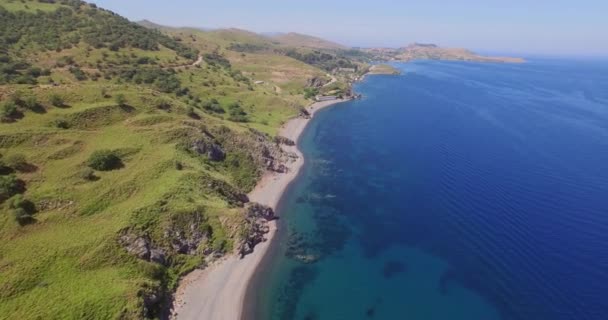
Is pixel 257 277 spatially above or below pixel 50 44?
below

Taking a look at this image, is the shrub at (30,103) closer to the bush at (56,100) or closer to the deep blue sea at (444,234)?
the bush at (56,100)

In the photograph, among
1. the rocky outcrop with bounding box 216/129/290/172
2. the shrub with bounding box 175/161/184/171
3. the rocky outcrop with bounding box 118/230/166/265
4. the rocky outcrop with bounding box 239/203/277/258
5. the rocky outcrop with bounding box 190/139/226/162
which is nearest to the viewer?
the rocky outcrop with bounding box 118/230/166/265

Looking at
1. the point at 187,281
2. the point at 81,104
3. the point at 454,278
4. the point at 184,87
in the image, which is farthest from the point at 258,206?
the point at 184,87

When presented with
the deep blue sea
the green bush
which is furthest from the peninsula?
the green bush

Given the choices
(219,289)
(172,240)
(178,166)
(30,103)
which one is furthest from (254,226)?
(30,103)

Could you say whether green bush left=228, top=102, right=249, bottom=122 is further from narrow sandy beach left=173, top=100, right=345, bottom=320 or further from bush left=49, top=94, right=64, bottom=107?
narrow sandy beach left=173, top=100, right=345, bottom=320

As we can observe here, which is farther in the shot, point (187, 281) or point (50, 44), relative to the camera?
point (50, 44)

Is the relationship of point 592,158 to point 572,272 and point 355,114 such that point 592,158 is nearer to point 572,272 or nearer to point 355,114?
point 572,272
